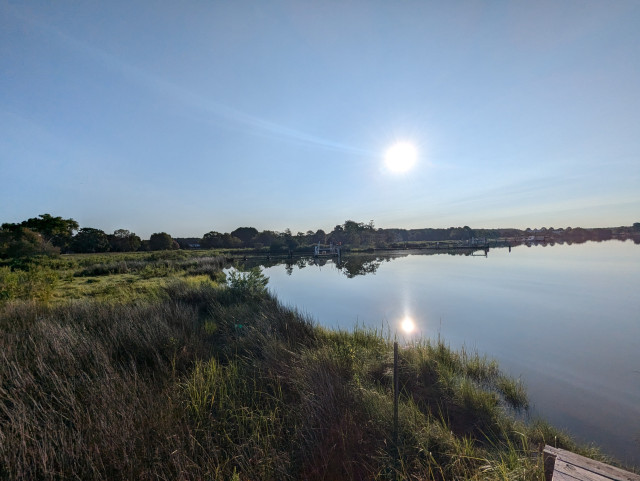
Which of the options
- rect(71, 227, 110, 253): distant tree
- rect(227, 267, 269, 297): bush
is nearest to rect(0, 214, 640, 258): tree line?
rect(71, 227, 110, 253): distant tree

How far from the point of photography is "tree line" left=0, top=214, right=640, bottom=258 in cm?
2903

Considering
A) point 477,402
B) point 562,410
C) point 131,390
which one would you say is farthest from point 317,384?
point 562,410

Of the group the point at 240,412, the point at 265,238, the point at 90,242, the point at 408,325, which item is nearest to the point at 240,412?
the point at 240,412

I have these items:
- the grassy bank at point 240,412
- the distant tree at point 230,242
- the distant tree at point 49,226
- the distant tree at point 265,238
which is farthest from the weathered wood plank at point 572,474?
the distant tree at point 230,242

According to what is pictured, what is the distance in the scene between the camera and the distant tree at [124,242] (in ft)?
201

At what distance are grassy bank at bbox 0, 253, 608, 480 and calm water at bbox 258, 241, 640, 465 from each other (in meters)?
1.06

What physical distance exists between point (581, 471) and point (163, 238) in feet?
242

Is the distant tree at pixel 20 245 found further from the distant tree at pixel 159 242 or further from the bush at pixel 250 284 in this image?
the distant tree at pixel 159 242

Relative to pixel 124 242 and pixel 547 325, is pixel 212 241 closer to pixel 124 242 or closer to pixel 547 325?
pixel 124 242

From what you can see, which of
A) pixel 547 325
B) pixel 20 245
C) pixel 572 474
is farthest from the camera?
pixel 20 245

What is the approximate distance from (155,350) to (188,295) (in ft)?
19.2

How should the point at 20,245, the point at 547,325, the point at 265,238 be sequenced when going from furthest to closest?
the point at 265,238 < the point at 20,245 < the point at 547,325

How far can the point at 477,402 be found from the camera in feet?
15.0

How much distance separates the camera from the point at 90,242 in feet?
182
